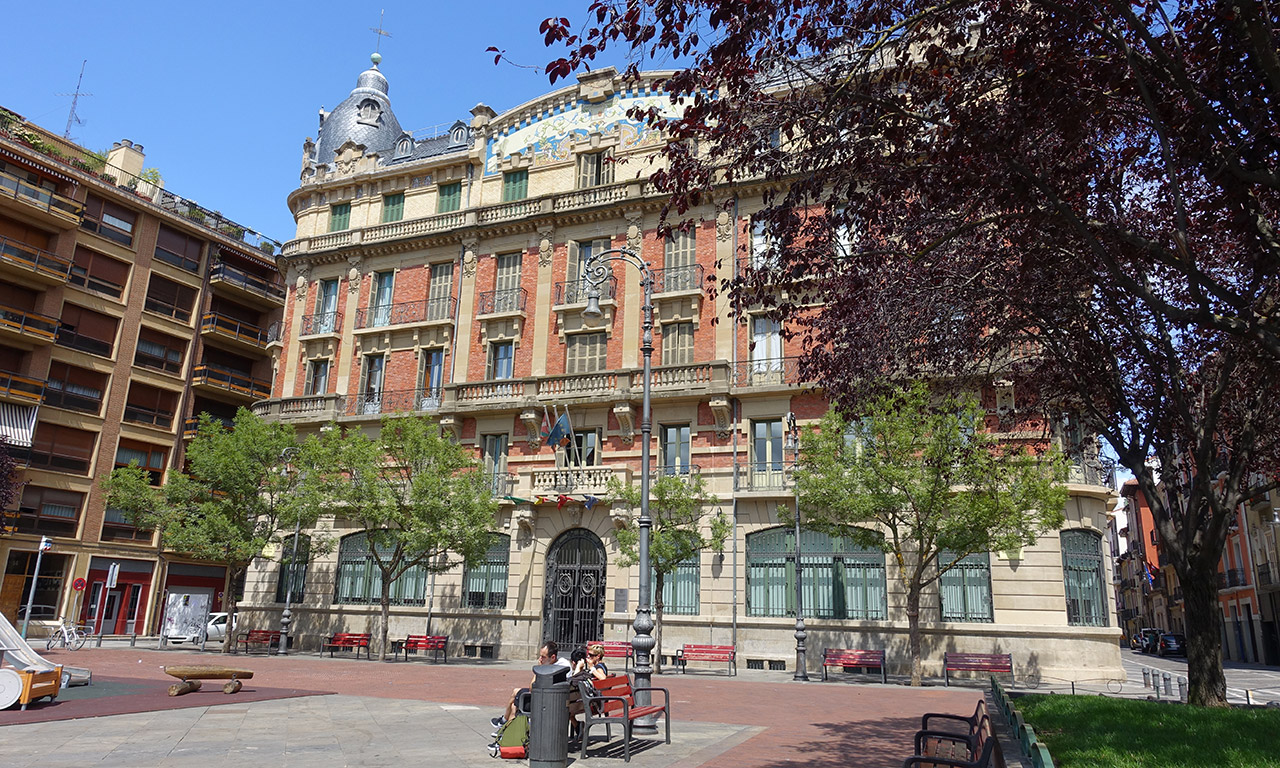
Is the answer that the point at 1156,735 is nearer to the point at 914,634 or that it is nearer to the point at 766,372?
the point at 914,634

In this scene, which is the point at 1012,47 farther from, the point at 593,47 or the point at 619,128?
the point at 619,128

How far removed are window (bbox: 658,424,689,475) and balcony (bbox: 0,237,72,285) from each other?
1084 inches

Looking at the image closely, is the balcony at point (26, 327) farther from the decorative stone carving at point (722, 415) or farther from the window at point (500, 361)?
the decorative stone carving at point (722, 415)

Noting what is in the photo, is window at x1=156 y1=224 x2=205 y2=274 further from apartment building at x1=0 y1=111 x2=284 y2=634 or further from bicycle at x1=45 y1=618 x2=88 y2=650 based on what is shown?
bicycle at x1=45 y1=618 x2=88 y2=650

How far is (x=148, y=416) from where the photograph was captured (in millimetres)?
40656

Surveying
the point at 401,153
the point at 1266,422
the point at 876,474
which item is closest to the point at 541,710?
the point at 1266,422

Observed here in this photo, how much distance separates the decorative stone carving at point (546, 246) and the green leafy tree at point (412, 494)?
7478 mm

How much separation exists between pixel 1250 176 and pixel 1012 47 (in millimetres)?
2471

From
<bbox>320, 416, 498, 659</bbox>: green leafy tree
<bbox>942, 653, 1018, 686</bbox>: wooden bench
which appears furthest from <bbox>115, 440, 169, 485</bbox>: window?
<bbox>942, 653, 1018, 686</bbox>: wooden bench

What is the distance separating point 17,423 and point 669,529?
28.4m

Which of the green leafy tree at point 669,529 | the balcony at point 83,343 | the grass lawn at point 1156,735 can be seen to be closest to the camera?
the grass lawn at point 1156,735

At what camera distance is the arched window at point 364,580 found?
3111 cm

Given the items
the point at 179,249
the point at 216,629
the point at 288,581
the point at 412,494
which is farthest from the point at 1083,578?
the point at 179,249

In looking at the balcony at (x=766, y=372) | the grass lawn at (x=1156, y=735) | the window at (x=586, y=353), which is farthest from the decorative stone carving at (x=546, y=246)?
the grass lawn at (x=1156, y=735)
